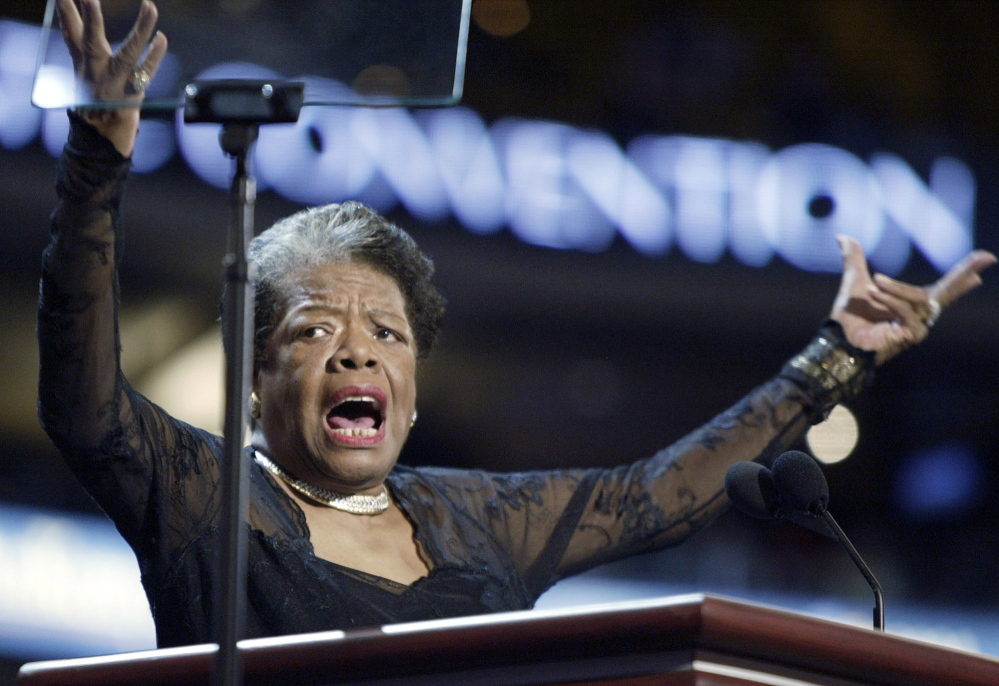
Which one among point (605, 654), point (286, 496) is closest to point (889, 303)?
point (286, 496)

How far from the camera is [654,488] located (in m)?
2.21

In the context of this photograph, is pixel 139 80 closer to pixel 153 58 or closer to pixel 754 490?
pixel 153 58

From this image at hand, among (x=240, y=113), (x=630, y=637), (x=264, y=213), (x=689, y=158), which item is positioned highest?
(x=689, y=158)

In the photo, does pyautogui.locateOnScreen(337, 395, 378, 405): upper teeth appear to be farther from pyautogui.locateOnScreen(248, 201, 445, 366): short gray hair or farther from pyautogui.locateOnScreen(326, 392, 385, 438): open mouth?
pyautogui.locateOnScreen(248, 201, 445, 366): short gray hair

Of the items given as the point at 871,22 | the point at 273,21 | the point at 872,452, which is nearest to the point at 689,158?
the point at 871,22

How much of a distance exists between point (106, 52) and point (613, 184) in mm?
4574

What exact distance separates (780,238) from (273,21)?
4.89 meters

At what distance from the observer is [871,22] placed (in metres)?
5.94

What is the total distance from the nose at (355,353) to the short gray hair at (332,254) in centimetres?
11

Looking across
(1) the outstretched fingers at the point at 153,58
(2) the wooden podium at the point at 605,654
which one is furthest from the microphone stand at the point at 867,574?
(1) the outstretched fingers at the point at 153,58

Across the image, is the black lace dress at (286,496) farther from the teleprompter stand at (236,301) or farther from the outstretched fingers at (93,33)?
the teleprompter stand at (236,301)

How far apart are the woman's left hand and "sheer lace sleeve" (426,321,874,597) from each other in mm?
31

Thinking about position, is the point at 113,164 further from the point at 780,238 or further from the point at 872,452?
the point at 872,452

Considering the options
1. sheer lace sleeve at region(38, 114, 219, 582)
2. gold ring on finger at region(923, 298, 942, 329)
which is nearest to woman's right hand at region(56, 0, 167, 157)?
sheer lace sleeve at region(38, 114, 219, 582)
